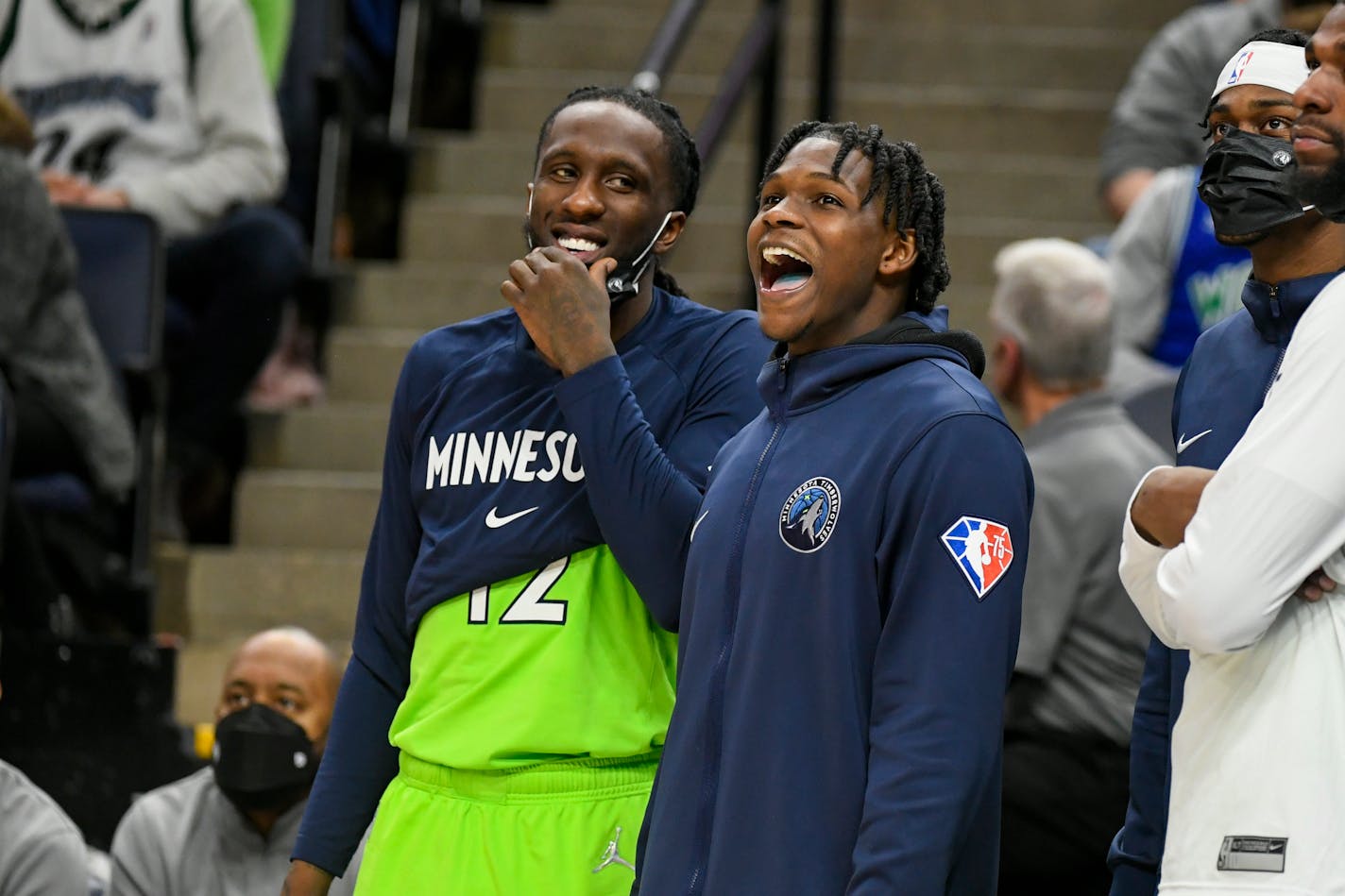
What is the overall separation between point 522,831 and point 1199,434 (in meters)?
0.95

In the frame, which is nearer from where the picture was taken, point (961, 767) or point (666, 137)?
point (961, 767)

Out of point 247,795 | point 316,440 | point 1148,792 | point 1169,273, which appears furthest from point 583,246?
point 316,440

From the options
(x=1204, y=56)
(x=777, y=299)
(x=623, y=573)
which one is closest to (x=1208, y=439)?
(x=777, y=299)

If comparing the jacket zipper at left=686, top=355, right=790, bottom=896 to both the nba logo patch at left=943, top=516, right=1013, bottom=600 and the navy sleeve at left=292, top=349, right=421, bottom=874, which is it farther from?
the navy sleeve at left=292, top=349, right=421, bottom=874

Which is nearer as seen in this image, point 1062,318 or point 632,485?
point 632,485

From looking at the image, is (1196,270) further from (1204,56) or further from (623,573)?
(623,573)

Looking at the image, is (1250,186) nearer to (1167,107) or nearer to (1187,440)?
(1187,440)

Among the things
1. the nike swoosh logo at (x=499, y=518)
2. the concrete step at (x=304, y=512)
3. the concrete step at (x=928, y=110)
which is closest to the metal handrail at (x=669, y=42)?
the concrete step at (x=928, y=110)

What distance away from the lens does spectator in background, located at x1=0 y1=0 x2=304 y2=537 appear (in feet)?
18.6

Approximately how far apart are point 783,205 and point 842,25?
15.3ft

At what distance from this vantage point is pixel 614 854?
8.42 ft

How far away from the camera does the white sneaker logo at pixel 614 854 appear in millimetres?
2559

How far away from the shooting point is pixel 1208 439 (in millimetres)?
2465

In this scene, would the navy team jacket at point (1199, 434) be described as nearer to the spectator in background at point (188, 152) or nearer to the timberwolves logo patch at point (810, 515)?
the timberwolves logo patch at point (810, 515)
